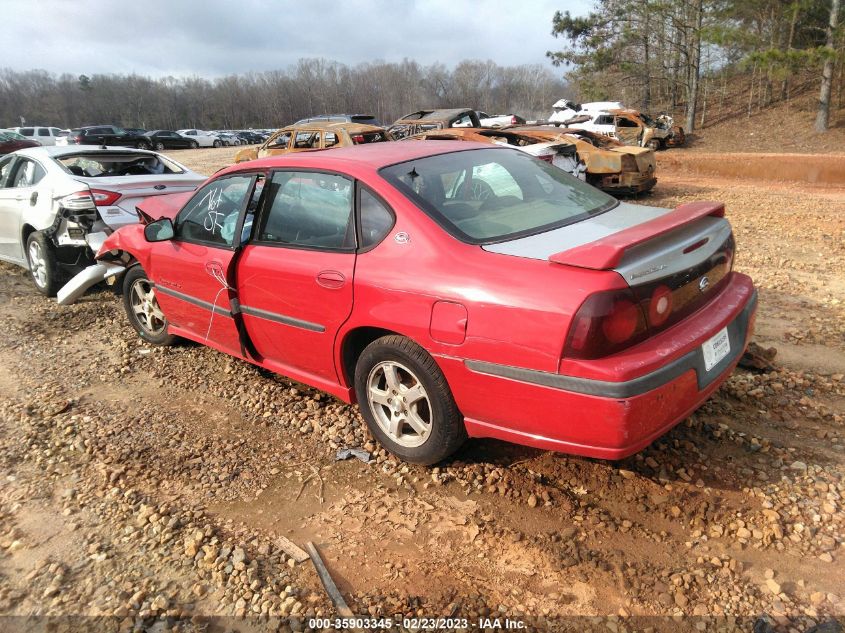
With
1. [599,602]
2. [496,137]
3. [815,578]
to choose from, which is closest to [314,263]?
[599,602]

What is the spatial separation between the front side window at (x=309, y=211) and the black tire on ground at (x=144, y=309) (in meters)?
1.74

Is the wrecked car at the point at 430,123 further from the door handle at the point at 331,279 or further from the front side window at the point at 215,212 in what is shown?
the door handle at the point at 331,279

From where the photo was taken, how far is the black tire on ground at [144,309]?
482cm

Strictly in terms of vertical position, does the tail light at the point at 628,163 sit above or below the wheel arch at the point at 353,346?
above

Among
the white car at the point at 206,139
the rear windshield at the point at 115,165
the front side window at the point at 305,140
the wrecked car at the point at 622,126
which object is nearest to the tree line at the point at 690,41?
A: the wrecked car at the point at 622,126

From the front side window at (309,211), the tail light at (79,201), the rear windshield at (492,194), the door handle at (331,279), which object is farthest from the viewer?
the tail light at (79,201)

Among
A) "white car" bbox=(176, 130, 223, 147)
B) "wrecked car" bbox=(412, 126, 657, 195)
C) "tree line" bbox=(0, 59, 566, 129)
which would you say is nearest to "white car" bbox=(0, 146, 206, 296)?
"wrecked car" bbox=(412, 126, 657, 195)

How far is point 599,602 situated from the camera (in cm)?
225

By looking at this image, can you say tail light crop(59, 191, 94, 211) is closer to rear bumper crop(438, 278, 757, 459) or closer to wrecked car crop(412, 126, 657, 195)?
rear bumper crop(438, 278, 757, 459)

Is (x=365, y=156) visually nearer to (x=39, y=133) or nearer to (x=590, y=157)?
(x=590, y=157)

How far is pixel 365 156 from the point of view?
337 centimetres

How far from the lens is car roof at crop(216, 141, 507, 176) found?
10.7 feet

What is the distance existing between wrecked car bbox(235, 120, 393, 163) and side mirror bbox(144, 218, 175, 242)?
930 cm

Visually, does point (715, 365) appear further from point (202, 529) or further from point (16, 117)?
point (16, 117)
